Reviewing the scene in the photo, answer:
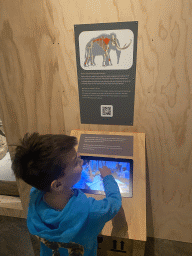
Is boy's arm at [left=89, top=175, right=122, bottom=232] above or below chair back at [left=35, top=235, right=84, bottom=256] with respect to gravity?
above

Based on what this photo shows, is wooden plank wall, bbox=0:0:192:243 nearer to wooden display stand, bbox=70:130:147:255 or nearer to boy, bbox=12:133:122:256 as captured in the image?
wooden display stand, bbox=70:130:147:255

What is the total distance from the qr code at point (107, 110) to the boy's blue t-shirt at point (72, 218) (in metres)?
0.67

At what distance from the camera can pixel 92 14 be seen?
1180 mm

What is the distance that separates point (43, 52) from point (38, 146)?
0.84 metres

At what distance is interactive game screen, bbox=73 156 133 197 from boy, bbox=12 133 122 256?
0.89ft

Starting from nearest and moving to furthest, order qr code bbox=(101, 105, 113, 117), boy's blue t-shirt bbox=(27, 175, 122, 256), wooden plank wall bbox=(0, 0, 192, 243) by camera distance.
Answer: boy's blue t-shirt bbox=(27, 175, 122, 256), wooden plank wall bbox=(0, 0, 192, 243), qr code bbox=(101, 105, 113, 117)

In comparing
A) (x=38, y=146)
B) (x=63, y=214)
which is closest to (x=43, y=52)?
(x=38, y=146)

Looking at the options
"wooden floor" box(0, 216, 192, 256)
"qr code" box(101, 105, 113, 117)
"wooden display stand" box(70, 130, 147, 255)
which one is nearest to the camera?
"wooden display stand" box(70, 130, 147, 255)

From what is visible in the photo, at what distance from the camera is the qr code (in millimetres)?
1437

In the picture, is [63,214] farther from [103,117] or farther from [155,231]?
[155,231]

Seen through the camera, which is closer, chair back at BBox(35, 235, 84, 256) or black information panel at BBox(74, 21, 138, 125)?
chair back at BBox(35, 235, 84, 256)

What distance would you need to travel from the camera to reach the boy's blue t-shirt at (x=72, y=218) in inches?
32.3

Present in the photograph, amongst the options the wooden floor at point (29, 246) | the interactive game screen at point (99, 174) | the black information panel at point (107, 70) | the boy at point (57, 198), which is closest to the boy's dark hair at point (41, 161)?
the boy at point (57, 198)

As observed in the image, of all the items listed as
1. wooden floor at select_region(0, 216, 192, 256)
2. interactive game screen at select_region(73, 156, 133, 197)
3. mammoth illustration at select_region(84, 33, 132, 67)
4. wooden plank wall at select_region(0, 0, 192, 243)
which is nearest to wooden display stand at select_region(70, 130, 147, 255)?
interactive game screen at select_region(73, 156, 133, 197)
